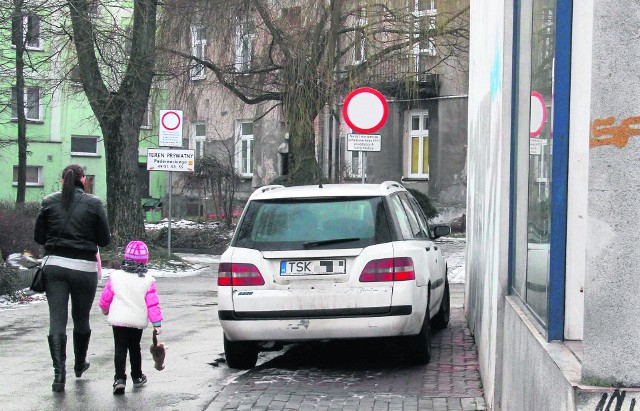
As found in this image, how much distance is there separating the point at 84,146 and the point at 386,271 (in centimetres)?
4237

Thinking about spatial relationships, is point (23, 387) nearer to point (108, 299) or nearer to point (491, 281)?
point (108, 299)

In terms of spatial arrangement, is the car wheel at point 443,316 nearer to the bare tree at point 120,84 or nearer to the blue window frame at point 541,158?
the blue window frame at point 541,158

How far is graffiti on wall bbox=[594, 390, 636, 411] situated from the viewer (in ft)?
10.4

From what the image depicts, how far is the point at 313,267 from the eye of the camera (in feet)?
28.4

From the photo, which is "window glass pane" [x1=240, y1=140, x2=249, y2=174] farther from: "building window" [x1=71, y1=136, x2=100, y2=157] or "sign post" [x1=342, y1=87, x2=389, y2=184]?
"sign post" [x1=342, y1=87, x2=389, y2=184]

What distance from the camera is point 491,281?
23.1 ft

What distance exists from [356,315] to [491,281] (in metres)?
Result: 1.79

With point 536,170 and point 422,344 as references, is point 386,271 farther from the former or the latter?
point 536,170

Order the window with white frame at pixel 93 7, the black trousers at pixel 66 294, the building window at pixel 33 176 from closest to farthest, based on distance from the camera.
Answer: the black trousers at pixel 66 294 → the window with white frame at pixel 93 7 → the building window at pixel 33 176

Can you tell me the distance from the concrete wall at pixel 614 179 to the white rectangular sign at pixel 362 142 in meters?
12.5

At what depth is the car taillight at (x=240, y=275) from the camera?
28.5 feet

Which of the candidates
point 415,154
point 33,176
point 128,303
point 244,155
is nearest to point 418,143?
point 415,154

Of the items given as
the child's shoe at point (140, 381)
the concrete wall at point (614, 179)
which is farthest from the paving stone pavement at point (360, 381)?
the concrete wall at point (614, 179)

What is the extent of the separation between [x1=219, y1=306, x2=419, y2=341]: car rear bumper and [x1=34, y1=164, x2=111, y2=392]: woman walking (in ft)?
4.05
